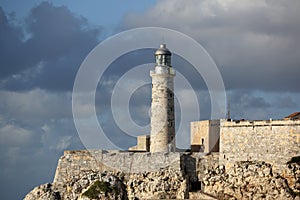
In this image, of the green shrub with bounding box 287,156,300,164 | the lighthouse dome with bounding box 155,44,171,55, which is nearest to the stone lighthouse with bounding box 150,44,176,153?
the lighthouse dome with bounding box 155,44,171,55

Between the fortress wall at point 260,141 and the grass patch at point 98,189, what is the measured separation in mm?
7296

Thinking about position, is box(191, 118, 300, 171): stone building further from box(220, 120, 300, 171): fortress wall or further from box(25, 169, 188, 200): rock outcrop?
box(25, 169, 188, 200): rock outcrop

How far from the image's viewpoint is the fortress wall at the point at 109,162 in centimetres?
4603

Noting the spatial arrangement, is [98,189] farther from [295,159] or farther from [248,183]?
[295,159]

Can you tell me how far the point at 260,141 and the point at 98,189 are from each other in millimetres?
10595

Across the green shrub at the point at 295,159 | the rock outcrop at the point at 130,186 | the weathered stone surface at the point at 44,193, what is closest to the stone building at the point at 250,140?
the green shrub at the point at 295,159

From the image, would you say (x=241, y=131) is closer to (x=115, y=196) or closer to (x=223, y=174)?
(x=223, y=174)

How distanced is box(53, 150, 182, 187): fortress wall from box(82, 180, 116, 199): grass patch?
5.73 feet

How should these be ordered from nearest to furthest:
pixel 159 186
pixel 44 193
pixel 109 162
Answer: pixel 159 186
pixel 109 162
pixel 44 193

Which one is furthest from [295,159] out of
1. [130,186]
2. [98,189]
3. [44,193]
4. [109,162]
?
[44,193]

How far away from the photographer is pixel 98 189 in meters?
45.6

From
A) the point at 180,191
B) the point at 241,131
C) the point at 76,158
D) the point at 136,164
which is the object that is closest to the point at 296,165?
the point at 241,131

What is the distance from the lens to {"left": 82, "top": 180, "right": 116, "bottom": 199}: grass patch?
45500 millimetres

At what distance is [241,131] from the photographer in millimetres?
44344
